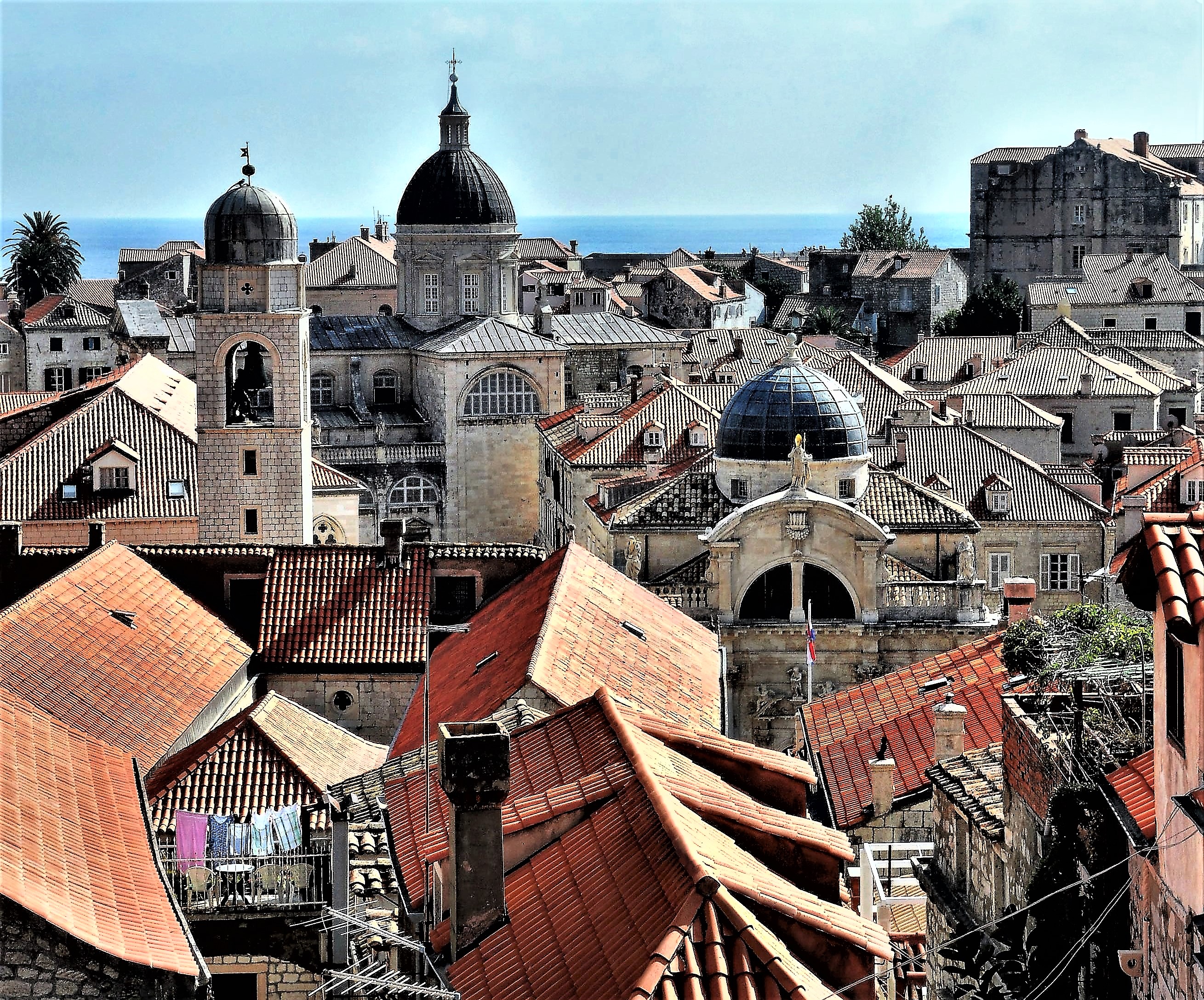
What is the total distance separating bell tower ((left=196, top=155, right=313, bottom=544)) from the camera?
4853cm

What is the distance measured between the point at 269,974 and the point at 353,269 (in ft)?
348

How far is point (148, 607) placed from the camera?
117ft

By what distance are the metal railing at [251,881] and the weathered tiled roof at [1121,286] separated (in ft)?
327

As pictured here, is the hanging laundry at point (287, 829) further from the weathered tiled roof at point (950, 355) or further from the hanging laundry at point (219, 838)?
the weathered tiled roof at point (950, 355)

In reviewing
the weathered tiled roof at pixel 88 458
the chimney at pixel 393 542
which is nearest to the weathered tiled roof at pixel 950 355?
the weathered tiled roof at pixel 88 458

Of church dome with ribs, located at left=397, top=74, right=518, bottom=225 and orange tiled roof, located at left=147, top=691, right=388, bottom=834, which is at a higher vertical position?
church dome with ribs, located at left=397, top=74, right=518, bottom=225

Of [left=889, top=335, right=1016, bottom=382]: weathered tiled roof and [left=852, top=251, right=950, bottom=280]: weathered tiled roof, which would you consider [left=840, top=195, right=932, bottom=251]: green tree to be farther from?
[left=889, top=335, right=1016, bottom=382]: weathered tiled roof

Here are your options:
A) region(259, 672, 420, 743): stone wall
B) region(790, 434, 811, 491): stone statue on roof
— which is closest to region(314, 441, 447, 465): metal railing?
region(790, 434, 811, 491): stone statue on roof

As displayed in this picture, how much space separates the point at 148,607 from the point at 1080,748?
2048cm

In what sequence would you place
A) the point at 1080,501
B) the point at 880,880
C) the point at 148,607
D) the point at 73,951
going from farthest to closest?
the point at 1080,501 < the point at 148,607 < the point at 880,880 < the point at 73,951

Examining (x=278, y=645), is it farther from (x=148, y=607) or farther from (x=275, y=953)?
(x=275, y=953)

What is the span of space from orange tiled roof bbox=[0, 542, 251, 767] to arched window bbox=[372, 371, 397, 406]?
44.5 meters

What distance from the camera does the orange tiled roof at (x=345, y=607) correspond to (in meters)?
36.8

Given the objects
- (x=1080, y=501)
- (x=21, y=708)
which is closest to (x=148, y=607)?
(x=21, y=708)
